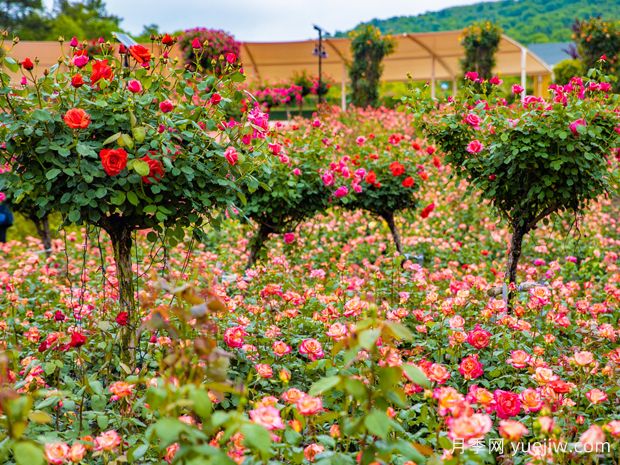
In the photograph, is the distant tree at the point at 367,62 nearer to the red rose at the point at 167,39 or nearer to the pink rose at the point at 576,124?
the pink rose at the point at 576,124

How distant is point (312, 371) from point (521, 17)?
1275 inches

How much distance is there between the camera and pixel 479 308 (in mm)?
3156

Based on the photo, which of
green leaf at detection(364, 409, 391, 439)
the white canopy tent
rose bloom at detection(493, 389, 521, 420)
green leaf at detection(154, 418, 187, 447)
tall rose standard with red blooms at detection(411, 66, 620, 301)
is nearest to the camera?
green leaf at detection(154, 418, 187, 447)

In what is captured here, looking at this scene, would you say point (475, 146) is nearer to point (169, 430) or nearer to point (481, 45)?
point (169, 430)

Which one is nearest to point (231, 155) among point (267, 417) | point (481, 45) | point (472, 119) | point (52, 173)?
point (52, 173)

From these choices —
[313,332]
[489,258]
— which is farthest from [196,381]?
[489,258]

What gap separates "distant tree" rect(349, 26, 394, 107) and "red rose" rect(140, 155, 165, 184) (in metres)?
11.5

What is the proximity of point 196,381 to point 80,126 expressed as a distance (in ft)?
3.97

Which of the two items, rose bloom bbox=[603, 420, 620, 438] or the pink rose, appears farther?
the pink rose

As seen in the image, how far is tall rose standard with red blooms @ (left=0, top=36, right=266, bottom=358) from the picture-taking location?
2.29 m

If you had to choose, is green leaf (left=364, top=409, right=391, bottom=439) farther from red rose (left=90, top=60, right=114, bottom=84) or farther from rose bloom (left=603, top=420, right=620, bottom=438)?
red rose (left=90, top=60, right=114, bottom=84)

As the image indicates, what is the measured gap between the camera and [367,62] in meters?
13.4

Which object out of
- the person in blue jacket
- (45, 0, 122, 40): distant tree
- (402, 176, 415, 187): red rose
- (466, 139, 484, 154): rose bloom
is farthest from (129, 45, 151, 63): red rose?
(45, 0, 122, 40): distant tree

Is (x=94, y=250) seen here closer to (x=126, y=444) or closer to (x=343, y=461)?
(x=126, y=444)
